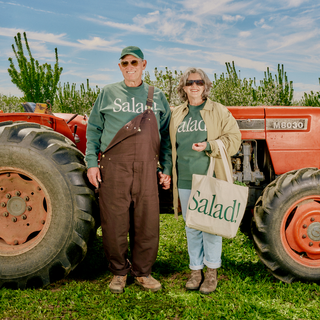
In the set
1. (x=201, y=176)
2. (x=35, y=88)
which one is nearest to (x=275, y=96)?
(x=35, y=88)

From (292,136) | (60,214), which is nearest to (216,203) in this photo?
(292,136)

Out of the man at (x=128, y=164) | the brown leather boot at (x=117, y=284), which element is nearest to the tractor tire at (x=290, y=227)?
the man at (x=128, y=164)

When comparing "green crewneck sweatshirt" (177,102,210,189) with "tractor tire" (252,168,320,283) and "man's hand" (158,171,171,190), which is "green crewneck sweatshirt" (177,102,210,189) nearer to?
"man's hand" (158,171,171,190)

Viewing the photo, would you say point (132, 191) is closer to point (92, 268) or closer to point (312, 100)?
point (92, 268)

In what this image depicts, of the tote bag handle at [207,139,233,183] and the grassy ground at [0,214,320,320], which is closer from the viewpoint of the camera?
the grassy ground at [0,214,320,320]

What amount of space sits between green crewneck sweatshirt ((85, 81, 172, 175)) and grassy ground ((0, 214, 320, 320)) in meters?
1.07

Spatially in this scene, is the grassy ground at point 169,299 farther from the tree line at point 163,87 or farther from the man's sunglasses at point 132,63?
the tree line at point 163,87

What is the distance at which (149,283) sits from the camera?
2625 mm

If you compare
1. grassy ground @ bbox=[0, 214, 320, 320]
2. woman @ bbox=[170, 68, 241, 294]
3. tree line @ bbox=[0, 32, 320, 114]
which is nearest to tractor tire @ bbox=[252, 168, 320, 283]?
grassy ground @ bbox=[0, 214, 320, 320]

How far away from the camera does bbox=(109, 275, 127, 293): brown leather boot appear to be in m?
2.56

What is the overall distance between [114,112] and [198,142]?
746 millimetres

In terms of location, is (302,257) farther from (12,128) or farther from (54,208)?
(12,128)

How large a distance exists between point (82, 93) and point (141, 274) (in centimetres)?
2506

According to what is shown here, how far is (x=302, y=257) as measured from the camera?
8.98 feet
